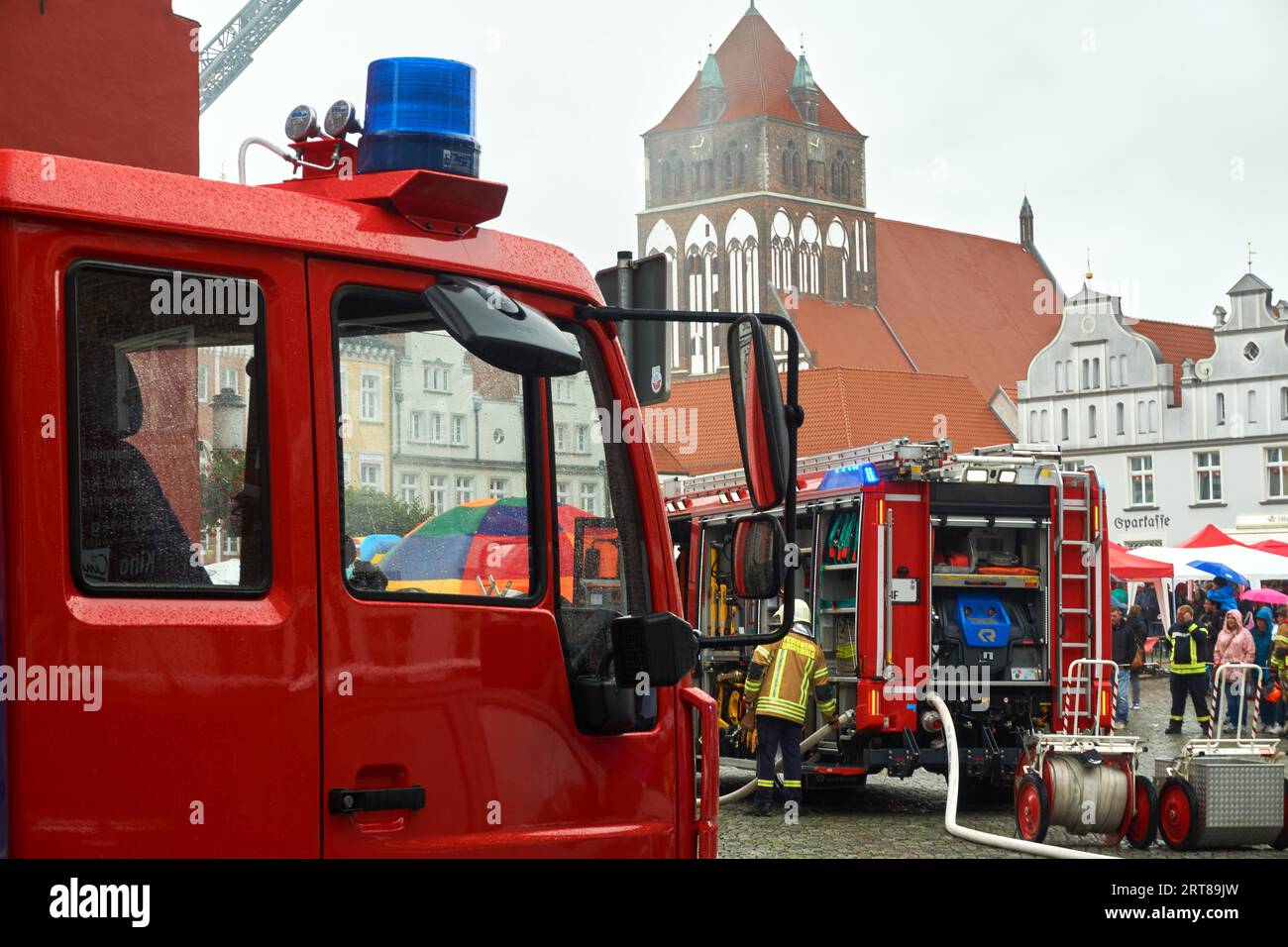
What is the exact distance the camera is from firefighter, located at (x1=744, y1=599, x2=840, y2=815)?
47.2ft

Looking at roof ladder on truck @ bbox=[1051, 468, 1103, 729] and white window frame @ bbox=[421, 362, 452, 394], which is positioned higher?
white window frame @ bbox=[421, 362, 452, 394]

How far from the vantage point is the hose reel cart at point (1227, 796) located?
39.1 ft

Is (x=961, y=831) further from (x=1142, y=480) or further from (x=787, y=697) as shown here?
(x=1142, y=480)

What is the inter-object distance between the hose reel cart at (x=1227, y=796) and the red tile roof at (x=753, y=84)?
3119 inches

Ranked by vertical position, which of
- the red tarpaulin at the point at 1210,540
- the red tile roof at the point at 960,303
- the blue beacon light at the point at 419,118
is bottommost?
the red tarpaulin at the point at 1210,540

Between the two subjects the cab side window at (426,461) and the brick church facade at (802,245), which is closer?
the cab side window at (426,461)

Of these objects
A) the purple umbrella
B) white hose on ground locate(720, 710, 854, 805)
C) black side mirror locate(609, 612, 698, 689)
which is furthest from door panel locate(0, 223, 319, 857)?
the purple umbrella

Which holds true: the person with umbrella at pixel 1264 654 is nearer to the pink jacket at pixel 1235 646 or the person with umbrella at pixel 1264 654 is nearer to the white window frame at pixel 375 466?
the pink jacket at pixel 1235 646

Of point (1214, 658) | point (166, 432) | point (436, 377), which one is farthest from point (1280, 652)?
point (166, 432)

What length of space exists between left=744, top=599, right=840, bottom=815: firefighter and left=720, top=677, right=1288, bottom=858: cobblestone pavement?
1.23 ft

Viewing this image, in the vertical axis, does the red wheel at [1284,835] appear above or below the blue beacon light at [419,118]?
below

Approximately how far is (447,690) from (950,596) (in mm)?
11698

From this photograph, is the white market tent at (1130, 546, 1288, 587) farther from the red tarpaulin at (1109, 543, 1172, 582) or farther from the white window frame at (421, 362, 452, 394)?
the white window frame at (421, 362, 452, 394)

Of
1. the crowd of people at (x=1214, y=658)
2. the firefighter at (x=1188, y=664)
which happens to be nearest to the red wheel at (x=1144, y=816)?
the crowd of people at (x=1214, y=658)
